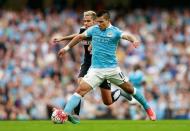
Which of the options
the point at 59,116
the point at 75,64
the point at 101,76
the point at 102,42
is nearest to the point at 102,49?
the point at 102,42

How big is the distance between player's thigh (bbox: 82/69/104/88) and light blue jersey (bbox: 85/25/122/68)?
0.17m

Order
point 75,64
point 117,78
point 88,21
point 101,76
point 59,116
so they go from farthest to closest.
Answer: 1. point 75,64
2. point 88,21
3. point 117,78
4. point 101,76
5. point 59,116

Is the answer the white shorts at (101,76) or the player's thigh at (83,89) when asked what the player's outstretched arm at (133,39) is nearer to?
the white shorts at (101,76)

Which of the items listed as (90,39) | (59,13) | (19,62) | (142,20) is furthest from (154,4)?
(90,39)

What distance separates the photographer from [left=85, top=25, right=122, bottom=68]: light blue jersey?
54.5 feet

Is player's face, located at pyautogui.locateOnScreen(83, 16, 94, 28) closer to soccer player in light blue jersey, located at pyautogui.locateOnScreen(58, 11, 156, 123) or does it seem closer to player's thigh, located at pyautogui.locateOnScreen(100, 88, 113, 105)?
soccer player in light blue jersey, located at pyautogui.locateOnScreen(58, 11, 156, 123)

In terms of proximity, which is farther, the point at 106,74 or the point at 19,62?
the point at 19,62

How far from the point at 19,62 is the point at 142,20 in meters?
4.74

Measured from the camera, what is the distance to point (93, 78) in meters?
16.5

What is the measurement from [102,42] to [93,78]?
0.73 metres

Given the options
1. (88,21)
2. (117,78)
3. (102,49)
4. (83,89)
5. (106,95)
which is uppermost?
(88,21)

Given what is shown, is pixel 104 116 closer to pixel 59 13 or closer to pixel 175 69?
pixel 175 69

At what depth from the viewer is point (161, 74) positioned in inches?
1041

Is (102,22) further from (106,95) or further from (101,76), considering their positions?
(106,95)
